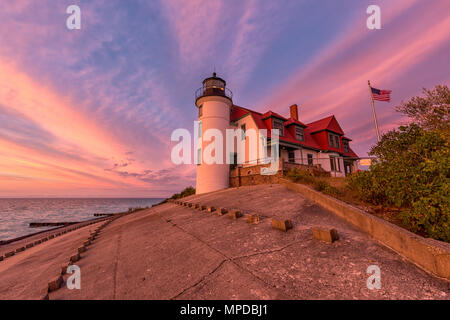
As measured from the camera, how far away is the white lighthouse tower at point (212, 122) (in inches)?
762

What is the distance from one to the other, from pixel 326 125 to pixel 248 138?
422 inches

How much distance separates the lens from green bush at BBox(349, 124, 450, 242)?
352 centimetres

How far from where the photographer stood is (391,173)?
503cm

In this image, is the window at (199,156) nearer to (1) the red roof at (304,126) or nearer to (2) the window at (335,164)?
(1) the red roof at (304,126)

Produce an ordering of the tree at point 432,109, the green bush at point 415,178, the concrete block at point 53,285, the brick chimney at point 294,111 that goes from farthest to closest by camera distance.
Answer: the brick chimney at point 294,111 < the tree at point 432,109 < the green bush at point 415,178 < the concrete block at point 53,285

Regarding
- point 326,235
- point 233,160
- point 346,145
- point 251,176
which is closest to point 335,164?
point 346,145

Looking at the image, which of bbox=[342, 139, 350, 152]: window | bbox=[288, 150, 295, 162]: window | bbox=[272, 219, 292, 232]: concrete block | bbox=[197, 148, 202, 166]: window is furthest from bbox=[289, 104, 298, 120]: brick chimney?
bbox=[272, 219, 292, 232]: concrete block

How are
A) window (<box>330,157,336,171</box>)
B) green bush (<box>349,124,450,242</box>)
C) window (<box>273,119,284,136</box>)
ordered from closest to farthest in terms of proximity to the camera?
green bush (<box>349,124,450,242</box>) < window (<box>273,119,284,136</box>) < window (<box>330,157,336,171</box>)

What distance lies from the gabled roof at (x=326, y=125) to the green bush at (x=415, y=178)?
18914mm

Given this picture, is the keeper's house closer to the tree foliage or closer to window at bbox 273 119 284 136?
window at bbox 273 119 284 136

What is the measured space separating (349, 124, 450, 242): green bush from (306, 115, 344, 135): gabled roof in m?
18.9

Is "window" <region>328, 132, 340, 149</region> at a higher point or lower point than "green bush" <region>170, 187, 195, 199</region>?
higher

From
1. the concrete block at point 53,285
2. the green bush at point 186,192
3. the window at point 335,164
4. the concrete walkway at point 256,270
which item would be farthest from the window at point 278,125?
the concrete block at point 53,285

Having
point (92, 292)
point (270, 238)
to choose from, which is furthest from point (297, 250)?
point (92, 292)
